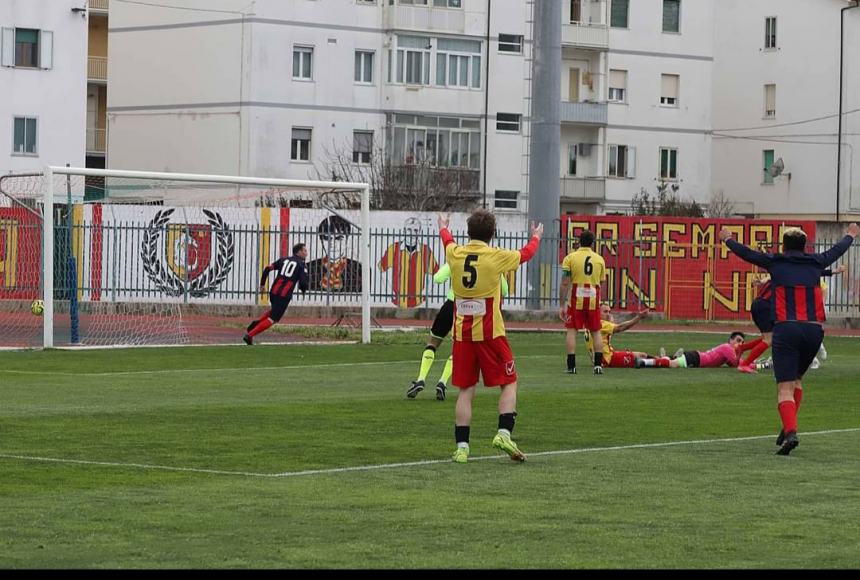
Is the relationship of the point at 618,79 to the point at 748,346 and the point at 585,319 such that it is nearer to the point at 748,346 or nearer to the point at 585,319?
the point at 748,346

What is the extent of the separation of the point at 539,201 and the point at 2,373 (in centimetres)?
2182

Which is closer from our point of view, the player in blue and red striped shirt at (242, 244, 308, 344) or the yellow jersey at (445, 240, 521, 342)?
the yellow jersey at (445, 240, 521, 342)

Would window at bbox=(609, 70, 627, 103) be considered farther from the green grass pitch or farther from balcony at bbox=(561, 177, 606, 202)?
the green grass pitch

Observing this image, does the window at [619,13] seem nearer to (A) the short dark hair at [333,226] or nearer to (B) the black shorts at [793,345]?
(A) the short dark hair at [333,226]

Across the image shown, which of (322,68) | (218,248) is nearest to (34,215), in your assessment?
(218,248)

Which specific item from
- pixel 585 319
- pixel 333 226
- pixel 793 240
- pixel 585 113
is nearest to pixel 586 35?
pixel 585 113

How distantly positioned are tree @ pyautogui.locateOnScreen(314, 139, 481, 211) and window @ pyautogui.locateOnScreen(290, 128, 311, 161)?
2.13ft

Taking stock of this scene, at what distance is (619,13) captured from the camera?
3078 inches

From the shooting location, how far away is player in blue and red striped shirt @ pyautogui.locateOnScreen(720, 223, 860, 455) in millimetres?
15500

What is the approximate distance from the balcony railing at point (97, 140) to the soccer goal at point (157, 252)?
28162 millimetres

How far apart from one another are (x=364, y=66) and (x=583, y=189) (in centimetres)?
1278

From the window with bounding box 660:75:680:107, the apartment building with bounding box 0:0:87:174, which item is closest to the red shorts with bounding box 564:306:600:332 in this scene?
the apartment building with bounding box 0:0:87:174

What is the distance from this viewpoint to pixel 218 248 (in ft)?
139
